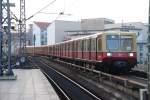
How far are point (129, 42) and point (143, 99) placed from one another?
2011cm

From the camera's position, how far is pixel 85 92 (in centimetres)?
2312

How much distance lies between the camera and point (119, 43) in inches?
1101

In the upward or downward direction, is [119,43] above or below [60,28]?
below

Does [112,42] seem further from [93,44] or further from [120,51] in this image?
[93,44]

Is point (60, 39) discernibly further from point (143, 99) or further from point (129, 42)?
point (143, 99)

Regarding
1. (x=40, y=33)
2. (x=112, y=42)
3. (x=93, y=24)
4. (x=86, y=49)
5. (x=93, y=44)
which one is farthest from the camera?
(x=40, y=33)

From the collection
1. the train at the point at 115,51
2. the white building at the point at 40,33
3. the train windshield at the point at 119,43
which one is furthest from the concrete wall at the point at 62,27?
the train windshield at the point at 119,43

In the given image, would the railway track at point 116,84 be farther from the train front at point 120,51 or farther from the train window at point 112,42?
the train window at point 112,42

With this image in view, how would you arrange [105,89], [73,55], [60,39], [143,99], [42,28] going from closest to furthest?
[143,99], [105,89], [73,55], [60,39], [42,28]

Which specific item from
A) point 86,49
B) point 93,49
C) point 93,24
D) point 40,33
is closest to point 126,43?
point 93,49

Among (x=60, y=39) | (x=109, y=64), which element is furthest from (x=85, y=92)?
(x=60, y=39)

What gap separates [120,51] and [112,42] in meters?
0.75

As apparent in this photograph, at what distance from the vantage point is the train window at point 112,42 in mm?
27688

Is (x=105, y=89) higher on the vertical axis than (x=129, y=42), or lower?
lower
